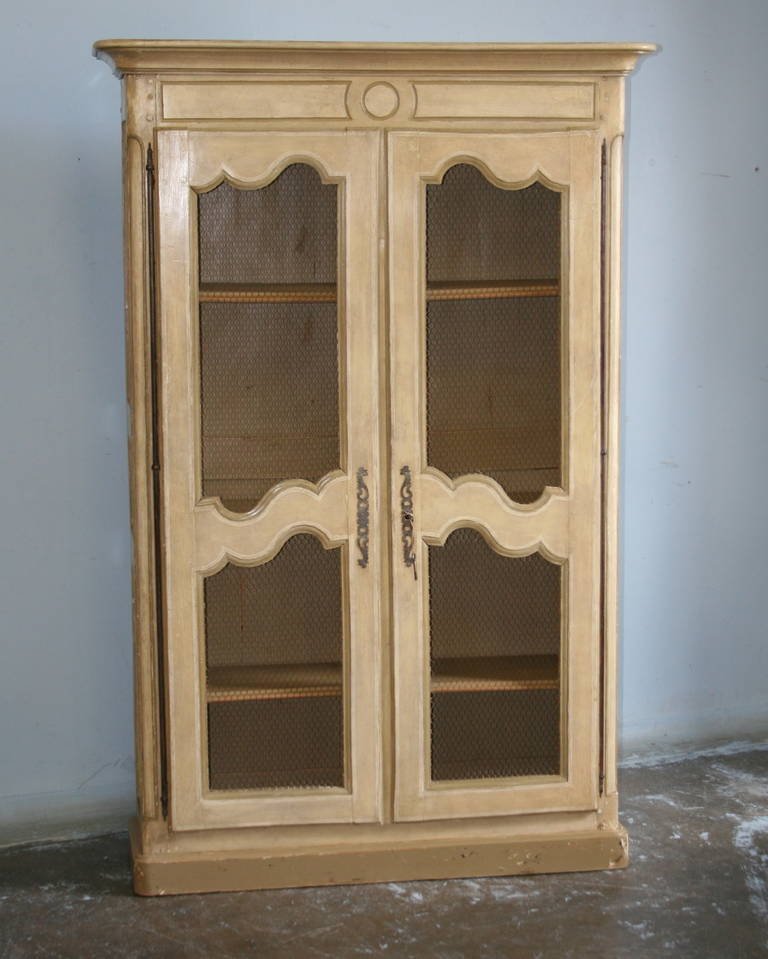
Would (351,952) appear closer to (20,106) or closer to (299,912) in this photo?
(299,912)

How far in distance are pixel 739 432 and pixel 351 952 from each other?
187 centimetres

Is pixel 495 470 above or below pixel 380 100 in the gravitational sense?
below

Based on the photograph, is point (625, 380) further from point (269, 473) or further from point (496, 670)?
point (269, 473)

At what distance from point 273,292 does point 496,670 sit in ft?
3.20

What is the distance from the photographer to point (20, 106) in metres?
2.80

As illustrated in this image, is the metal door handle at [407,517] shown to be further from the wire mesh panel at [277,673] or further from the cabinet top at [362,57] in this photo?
the cabinet top at [362,57]

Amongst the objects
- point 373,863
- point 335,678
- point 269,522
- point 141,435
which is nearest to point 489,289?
point 269,522

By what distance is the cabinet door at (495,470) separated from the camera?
2.47 meters

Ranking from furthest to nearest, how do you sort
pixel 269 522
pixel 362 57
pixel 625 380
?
pixel 625 380 < pixel 269 522 < pixel 362 57

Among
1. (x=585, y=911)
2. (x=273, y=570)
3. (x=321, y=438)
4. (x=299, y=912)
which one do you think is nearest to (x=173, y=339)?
(x=321, y=438)

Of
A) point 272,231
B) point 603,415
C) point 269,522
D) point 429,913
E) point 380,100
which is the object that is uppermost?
point 380,100

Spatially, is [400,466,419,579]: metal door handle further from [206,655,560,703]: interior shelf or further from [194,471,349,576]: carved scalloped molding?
[206,655,560,703]: interior shelf

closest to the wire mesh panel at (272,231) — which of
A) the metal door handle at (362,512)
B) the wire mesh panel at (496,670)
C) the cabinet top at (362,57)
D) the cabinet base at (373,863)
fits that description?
the cabinet top at (362,57)

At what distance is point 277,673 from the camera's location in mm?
2580
